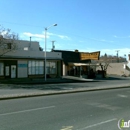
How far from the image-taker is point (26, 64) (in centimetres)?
3825

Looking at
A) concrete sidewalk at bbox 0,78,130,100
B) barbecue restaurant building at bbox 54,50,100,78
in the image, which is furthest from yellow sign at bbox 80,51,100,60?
concrete sidewalk at bbox 0,78,130,100

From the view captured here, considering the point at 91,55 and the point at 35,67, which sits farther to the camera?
the point at 91,55

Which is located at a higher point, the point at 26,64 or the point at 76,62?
the point at 76,62

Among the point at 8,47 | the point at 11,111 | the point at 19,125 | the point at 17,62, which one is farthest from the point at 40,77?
the point at 19,125

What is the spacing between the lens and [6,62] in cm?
3572

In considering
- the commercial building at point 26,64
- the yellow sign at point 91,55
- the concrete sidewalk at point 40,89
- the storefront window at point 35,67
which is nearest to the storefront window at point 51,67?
the commercial building at point 26,64

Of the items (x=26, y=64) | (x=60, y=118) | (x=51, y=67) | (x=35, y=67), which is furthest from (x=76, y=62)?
(x=60, y=118)

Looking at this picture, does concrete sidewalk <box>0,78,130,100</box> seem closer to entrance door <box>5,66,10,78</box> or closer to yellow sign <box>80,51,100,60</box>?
entrance door <box>5,66,10,78</box>

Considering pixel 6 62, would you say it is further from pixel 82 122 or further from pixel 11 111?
pixel 82 122

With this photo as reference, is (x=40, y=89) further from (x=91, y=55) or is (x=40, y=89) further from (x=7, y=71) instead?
(x=91, y=55)

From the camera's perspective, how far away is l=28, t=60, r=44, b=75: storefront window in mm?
39094

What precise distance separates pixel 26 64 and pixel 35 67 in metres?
2.13

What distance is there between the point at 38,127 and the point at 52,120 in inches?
39.4

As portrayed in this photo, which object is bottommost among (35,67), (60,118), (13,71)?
(60,118)
